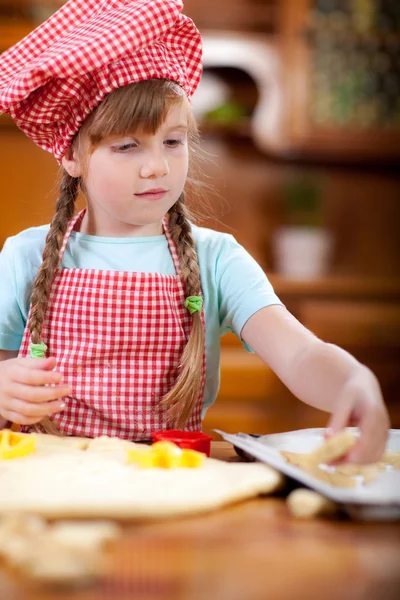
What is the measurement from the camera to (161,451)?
2.21 ft

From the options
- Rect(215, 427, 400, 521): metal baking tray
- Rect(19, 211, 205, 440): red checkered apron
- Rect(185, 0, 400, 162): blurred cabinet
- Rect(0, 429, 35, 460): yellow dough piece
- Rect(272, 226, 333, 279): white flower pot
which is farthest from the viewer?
Rect(272, 226, 333, 279): white flower pot

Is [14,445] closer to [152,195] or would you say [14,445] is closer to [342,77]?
[152,195]

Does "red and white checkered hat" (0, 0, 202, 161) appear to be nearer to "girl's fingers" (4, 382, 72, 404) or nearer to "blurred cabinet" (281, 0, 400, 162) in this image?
"girl's fingers" (4, 382, 72, 404)

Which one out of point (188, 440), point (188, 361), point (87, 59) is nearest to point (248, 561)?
point (188, 440)

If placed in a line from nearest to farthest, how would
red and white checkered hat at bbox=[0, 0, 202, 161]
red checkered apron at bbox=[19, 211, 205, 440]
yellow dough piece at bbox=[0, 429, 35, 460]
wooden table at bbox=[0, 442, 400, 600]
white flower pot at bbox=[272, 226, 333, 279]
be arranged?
wooden table at bbox=[0, 442, 400, 600] < yellow dough piece at bbox=[0, 429, 35, 460] < red and white checkered hat at bbox=[0, 0, 202, 161] < red checkered apron at bbox=[19, 211, 205, 440] < white flower pot at bbox=[272, 226, 333, 279]

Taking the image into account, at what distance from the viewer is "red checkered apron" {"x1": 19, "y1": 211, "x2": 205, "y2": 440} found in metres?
0.97

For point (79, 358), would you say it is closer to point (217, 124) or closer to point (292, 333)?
point (292, 333)

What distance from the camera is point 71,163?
1040 mm

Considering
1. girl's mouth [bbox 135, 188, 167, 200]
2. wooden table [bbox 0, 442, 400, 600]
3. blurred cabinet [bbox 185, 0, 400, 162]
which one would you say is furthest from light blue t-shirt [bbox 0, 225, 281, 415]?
blurred cabinet [bbox 185, 0, 400, 162]

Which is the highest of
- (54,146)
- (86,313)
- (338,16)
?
(338,16)

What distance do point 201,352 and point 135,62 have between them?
37 cm

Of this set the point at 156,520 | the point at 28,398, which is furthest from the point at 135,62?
the point at 156,520

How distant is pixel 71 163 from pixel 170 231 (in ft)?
0.55

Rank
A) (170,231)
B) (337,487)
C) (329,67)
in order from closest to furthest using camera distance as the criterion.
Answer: (337,487), (170,231), (329,67)
